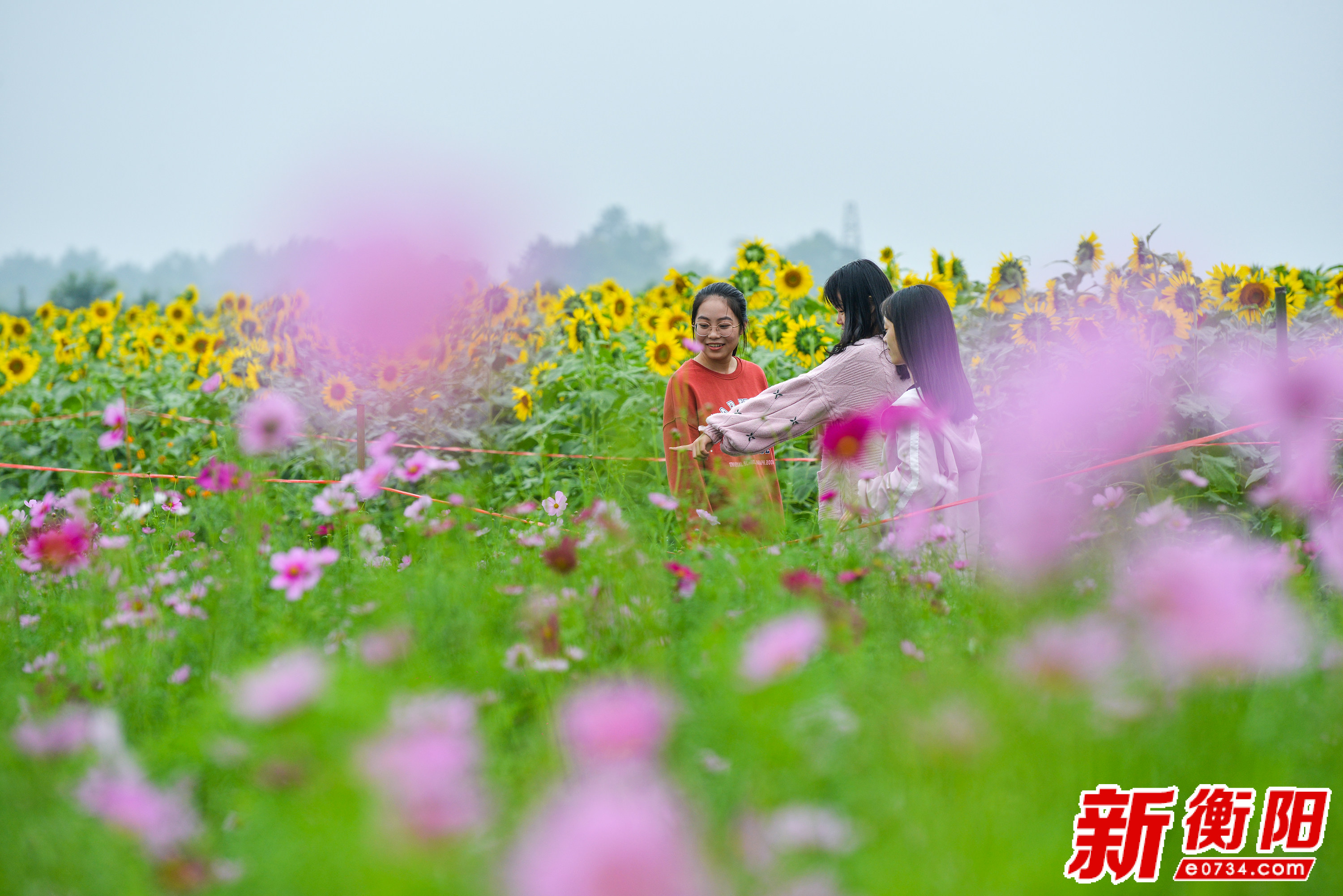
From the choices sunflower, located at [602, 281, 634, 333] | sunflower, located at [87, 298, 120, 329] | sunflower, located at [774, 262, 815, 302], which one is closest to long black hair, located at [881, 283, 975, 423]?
sunflower, located at [774, 262, 815, 302]

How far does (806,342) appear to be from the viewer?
4.50 m

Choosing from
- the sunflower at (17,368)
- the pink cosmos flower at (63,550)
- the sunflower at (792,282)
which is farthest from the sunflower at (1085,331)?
the sunflower at (17,368)

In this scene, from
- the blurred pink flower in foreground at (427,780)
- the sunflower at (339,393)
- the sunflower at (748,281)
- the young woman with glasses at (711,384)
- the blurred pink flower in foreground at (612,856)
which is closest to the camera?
the blurred pink flower in foreground at (612,856)

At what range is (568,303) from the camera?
5680mm

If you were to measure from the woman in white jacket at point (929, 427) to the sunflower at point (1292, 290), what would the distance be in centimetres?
224

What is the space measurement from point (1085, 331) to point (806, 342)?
117 centimetres

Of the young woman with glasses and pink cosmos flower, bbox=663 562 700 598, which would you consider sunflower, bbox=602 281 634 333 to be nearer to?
the young woman with glasses

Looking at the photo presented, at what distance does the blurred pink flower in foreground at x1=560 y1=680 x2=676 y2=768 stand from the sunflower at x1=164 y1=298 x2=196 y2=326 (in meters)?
7.28

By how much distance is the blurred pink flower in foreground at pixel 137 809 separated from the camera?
110 centimetres

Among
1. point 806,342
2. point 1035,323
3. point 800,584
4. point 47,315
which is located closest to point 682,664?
point 800,584

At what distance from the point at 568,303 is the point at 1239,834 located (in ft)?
15.5

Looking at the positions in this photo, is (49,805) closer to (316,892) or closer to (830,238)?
(316,892)

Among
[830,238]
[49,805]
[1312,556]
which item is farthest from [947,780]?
[830,238]

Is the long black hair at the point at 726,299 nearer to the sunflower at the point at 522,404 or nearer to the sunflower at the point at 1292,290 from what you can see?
the sunflower at the point at 522,404
